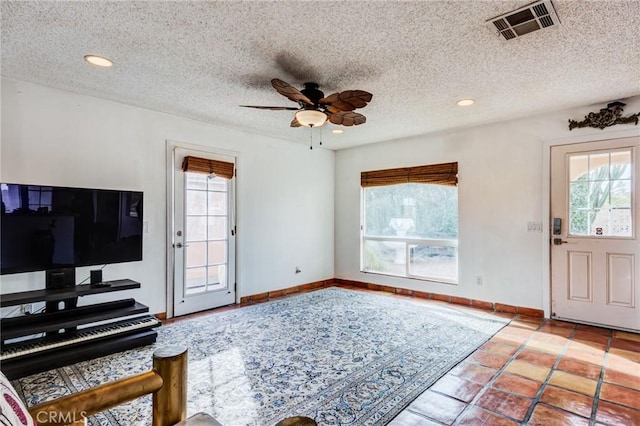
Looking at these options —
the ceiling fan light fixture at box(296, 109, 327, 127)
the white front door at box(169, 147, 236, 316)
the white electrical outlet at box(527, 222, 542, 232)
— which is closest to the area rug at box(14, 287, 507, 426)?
the white front door at box(169, 147, 236, 316)

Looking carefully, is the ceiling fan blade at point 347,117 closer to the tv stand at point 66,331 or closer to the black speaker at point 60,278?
the tv stand at point 66,331

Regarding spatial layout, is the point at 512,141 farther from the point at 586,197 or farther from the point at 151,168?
the point at 151,168

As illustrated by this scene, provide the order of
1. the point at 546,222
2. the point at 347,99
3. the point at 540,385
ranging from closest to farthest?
the point at 540,385 → the point at 347,99 → the point at 546,222

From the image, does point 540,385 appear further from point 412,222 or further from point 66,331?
point 66,331

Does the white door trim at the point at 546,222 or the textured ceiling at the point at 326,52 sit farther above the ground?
the textured ceiling at the point at 326,52

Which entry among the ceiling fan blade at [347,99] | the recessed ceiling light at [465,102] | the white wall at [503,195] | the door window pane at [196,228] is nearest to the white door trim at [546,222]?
the white wall at [503,195]

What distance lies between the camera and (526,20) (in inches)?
86.7

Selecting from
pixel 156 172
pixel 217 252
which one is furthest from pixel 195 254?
pixel 156 172

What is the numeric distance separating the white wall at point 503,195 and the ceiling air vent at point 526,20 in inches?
63.6

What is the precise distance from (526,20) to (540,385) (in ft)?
8.19

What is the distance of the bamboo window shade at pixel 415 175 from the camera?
4.99 metres

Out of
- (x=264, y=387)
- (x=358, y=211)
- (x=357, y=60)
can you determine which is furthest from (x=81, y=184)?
(x=358, y=211)

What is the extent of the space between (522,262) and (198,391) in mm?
3945

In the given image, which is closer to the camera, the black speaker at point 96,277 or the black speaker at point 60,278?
the black speaker at point 60,278
